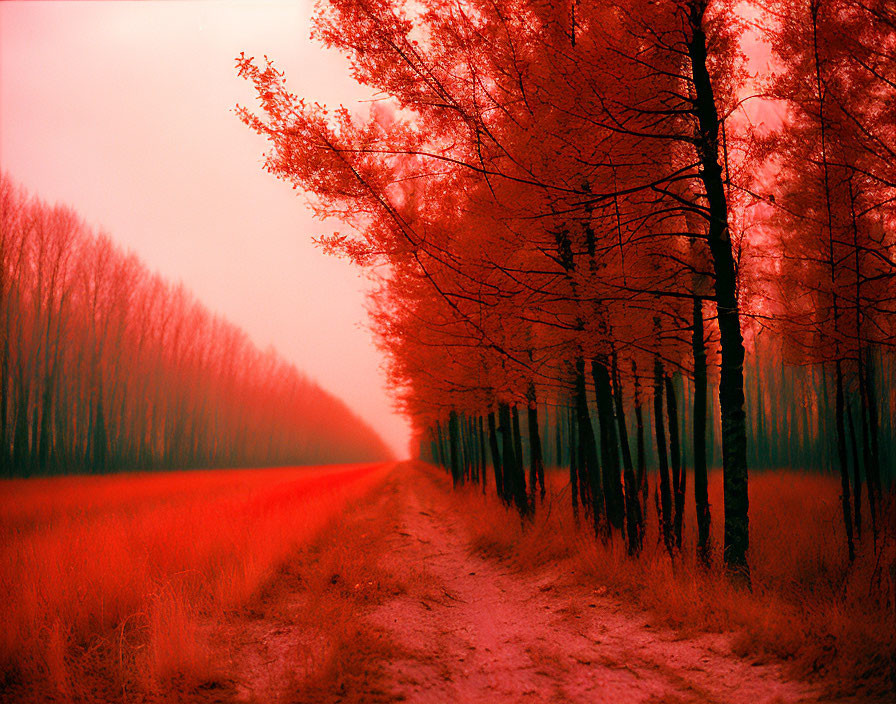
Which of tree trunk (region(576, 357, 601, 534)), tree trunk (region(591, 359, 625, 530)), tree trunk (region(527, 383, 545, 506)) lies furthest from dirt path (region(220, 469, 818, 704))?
tree trunk (region(527, 383, 545, 506))

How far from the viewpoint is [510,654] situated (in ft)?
14.2

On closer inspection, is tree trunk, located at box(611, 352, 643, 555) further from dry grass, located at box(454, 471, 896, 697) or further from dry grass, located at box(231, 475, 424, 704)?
dry grass, located at box(231, 475, 424, 704)

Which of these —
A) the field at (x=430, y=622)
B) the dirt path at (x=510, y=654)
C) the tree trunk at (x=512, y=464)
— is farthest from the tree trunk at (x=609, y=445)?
the tree trunk at (x=512, y=464)

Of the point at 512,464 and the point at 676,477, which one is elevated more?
the point at 676,477

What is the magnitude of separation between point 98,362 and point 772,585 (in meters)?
29.3

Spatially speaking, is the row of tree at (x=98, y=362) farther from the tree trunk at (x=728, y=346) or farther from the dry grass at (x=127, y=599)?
the tree trunk at (x=728, y=346)

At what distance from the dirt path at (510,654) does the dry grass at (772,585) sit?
0.23 m

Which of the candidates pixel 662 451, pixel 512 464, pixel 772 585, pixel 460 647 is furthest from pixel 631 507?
pixel 512 464

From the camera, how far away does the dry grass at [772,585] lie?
323cm

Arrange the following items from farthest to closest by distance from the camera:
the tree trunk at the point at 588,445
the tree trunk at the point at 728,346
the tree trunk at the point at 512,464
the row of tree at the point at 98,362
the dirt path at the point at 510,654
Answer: the row of tree at the point at 98,362
the tree trunk at the point at 512,464
the tree trunk at the point at 588,445
the tree trunk at the point at 728,346
the dirt path at the point at 510,654

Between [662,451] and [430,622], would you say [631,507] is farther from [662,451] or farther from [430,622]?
[430,622]

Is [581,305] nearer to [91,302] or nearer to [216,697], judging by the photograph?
[216,697]

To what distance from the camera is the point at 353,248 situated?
225 inches

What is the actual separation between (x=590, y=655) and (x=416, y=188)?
537cm
